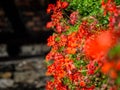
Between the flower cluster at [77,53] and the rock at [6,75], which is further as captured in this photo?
the rock at [6,75]

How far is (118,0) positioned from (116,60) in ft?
5.96

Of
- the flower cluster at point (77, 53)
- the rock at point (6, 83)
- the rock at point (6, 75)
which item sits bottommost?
the flower cluster at point (77, 53)

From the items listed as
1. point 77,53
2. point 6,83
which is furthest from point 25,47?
point 77,53

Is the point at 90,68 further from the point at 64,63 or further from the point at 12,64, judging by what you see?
the point at 12,64

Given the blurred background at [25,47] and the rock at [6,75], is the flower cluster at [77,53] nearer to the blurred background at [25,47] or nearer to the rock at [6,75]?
the blurred background at [25,47]

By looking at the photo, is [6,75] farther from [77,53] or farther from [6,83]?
[77,53]

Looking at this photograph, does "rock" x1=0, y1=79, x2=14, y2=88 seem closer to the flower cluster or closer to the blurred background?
the blurred background

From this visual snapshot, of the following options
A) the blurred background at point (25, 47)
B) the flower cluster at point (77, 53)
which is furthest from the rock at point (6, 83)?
the flower cluster at point (77, 53)

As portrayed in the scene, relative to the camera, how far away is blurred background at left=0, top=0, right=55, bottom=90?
6.69 m

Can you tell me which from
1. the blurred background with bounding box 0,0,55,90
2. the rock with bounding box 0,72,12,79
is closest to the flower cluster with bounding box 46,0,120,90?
the blurred background with bounding box 0,0,55,90

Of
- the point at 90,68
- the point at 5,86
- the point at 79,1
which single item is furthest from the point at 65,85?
the point at 5,86

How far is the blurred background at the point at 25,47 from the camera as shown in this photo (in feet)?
22.0

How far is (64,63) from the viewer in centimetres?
360

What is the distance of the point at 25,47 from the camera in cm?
696
